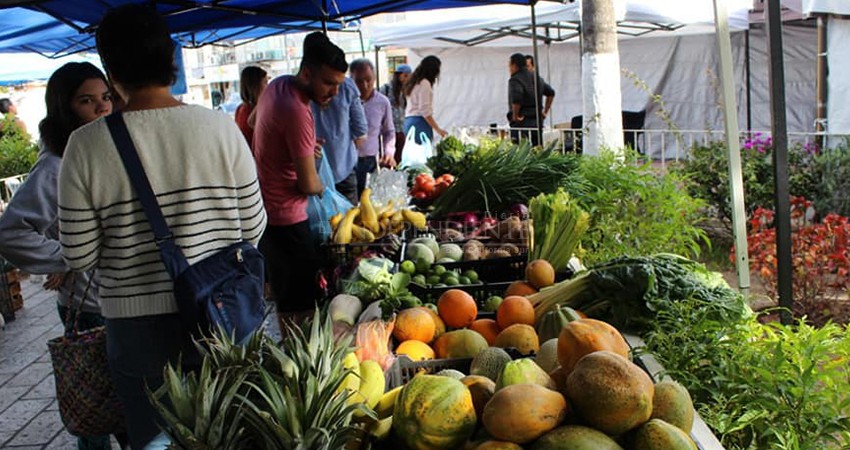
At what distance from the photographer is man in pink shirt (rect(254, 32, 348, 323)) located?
388 cm

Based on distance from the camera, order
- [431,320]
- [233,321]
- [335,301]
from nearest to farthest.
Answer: [233,321] → [431,320] → [335,301]

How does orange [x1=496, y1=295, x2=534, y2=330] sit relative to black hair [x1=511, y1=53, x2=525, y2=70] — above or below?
below

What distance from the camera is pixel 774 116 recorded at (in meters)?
3.62

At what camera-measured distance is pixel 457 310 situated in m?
2.73

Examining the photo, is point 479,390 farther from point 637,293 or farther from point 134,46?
point 134,46

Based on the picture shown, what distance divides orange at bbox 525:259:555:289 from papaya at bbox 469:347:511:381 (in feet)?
3.26

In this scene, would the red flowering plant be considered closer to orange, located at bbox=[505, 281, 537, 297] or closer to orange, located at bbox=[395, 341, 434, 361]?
orange, located at bbox=[505, 281, 537, 297]

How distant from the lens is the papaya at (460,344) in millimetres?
2426

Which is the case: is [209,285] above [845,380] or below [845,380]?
above

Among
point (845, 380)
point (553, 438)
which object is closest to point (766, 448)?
point (845, 380)

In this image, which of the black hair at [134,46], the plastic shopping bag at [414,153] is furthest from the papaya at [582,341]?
the plastic shopping bag at [414,153]

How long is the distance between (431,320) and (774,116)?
7.08ft

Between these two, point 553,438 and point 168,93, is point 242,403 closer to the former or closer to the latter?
point 553,438

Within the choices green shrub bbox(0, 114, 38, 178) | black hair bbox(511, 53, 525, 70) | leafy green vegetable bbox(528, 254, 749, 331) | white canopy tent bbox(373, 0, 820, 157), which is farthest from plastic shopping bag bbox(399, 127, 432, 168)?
green shrub bbox(0, 114, 38, 178)
